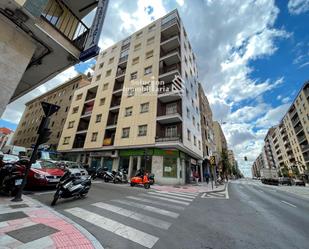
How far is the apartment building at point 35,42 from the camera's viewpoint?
401 centimetres

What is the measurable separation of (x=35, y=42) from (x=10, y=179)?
5.87 m

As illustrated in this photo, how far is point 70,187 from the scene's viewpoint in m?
6.25

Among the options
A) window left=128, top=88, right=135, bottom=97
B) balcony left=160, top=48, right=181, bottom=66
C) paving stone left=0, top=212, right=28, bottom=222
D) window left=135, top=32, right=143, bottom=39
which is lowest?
paving stone left=0, top=212, right=28, bottom=222

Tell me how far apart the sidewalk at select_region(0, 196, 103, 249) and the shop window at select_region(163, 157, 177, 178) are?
47.5 ft

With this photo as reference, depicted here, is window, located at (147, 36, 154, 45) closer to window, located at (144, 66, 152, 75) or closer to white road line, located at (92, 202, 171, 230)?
window, located at (144, 66, 152, 75)

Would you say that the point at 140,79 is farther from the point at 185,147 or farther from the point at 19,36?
the point at 19,36

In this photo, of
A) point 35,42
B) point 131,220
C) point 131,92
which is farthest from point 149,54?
point 131,220

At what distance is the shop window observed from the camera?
1806cm

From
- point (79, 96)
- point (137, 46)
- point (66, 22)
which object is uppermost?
point (137, 46)

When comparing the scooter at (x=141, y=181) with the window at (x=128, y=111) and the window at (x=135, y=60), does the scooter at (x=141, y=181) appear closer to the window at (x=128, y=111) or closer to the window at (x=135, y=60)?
the window at (x=128, y=111)

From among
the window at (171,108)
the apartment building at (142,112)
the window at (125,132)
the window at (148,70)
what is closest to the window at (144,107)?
the apartment building at (142,112)

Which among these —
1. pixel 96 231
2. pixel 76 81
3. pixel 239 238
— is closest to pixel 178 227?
pixel 239 238

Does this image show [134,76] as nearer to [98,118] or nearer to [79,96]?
[98,118]

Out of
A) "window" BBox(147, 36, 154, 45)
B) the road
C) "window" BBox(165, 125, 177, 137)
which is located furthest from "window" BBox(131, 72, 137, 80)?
the road
